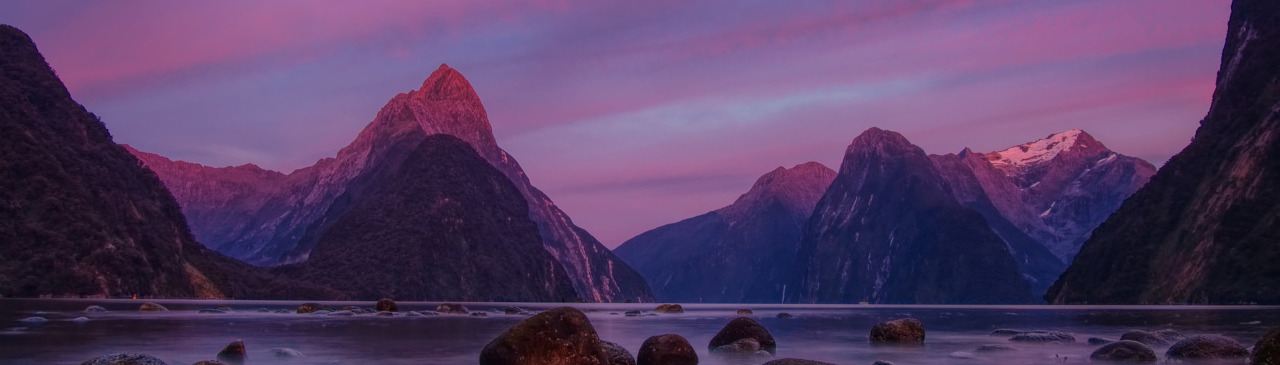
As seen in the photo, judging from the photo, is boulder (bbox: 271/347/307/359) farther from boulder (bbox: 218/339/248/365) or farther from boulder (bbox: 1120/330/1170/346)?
boulder (bbox: 1120/330/1170/346)

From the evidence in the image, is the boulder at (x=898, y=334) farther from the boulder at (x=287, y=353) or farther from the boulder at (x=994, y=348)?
the boulder at (x=287, y=353)

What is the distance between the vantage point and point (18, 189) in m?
159

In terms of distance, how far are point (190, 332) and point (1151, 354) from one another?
136 feet

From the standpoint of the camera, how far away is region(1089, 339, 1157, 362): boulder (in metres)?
33.8

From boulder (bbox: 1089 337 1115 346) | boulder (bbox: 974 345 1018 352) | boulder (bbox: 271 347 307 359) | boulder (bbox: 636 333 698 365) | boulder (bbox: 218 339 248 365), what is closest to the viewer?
boulder (bbox: 218 339 248 365)

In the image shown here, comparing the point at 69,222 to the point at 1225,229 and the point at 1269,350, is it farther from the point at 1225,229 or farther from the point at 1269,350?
the point at 1225,229

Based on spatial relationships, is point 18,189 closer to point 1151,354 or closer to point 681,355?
point 681,355

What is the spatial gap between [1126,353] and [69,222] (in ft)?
546

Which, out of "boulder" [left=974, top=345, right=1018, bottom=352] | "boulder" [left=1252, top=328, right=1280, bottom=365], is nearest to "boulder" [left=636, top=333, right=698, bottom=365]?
"boulder" [left=974, top=345, right=1018, bottom=352]

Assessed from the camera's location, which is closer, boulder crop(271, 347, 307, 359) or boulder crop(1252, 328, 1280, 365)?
boulder crop(1252, 328, 1280, 365)

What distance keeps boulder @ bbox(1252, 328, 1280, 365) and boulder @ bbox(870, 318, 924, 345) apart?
20.9m

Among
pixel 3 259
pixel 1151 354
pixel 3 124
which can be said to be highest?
pixel 3 124

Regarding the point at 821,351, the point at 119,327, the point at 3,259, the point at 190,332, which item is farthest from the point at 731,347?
the point at 3,259

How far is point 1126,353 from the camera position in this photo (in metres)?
34.2
